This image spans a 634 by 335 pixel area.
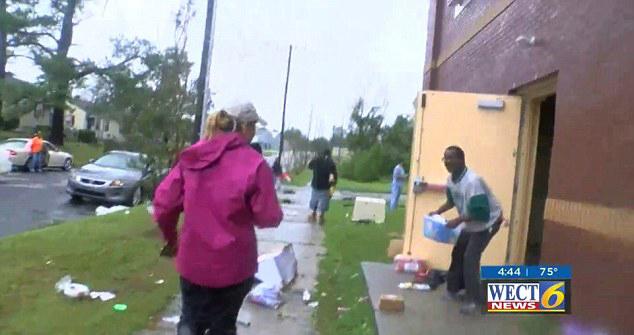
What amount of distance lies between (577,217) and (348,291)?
3.13m

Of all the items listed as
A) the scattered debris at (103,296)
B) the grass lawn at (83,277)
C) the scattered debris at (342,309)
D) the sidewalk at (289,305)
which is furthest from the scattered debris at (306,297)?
the scattered debris at (103,296)

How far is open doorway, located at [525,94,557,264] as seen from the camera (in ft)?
33.2

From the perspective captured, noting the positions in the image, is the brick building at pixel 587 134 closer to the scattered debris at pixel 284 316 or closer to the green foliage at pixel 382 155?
the scattered debris at pixel 284 316

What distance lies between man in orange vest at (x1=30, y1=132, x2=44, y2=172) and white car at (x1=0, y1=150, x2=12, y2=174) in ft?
4.81

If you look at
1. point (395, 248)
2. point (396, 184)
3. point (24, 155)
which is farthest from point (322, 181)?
point (24, 155)

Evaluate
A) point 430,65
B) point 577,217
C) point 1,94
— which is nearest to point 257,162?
point 577,217

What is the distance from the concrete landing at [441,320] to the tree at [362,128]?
134ft

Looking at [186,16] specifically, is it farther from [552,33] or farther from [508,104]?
[552,33]

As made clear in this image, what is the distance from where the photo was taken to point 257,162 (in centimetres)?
429

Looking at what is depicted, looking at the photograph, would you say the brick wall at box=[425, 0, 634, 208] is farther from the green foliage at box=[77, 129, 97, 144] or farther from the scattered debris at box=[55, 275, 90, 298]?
the green foliage at box=[77, 129, 97, 144]

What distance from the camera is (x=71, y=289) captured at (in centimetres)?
747

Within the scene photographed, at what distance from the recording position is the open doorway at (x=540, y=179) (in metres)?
10.1

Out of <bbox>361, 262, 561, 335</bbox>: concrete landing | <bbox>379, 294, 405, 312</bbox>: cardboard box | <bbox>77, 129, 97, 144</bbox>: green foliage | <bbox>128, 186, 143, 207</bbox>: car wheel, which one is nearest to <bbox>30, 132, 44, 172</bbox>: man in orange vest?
<bbox>128, 186, 143, 207</bbox>: car wheel

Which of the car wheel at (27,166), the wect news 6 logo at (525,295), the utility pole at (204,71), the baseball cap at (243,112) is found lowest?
the car wheel at (27,166)
